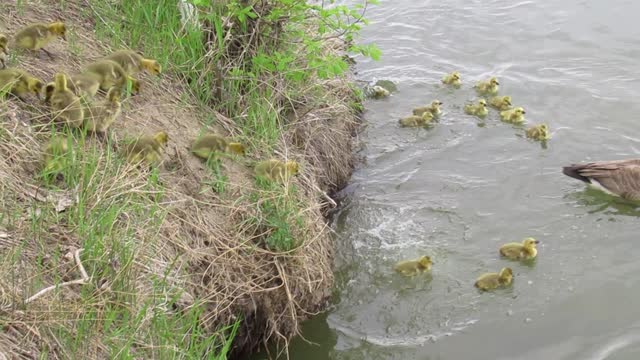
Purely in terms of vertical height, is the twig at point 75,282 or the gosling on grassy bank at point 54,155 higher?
the gosling on grassy bank at point 54,155

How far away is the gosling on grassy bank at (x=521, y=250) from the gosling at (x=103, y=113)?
10.9 ft

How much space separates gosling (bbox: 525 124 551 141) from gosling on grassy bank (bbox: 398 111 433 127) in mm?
1141

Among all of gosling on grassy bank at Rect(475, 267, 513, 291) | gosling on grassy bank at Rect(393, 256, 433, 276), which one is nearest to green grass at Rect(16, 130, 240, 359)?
gosling on grassy bank at Rect(393, 256, 433, 276)

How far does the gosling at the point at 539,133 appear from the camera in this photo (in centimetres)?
801

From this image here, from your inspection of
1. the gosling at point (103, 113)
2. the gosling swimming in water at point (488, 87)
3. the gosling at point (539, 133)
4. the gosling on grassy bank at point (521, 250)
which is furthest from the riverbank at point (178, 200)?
the gosling swimming in water at point (488, 87)

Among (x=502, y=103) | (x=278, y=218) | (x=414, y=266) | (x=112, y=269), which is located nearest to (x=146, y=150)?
(x=278, y=218)

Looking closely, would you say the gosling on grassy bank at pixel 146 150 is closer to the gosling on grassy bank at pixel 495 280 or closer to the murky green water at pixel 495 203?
the murky green water at pixel 495 203

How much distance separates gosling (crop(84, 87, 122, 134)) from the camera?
4.91 metres

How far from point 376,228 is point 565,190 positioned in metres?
1.96

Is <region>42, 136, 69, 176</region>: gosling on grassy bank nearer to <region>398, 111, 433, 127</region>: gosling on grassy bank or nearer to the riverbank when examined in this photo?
the riverbank

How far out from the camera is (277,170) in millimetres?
5613

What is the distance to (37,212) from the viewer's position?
416 centimetres

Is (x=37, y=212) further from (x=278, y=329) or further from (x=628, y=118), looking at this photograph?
(x=628, y=118)

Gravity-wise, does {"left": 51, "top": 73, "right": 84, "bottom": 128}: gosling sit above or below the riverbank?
above
